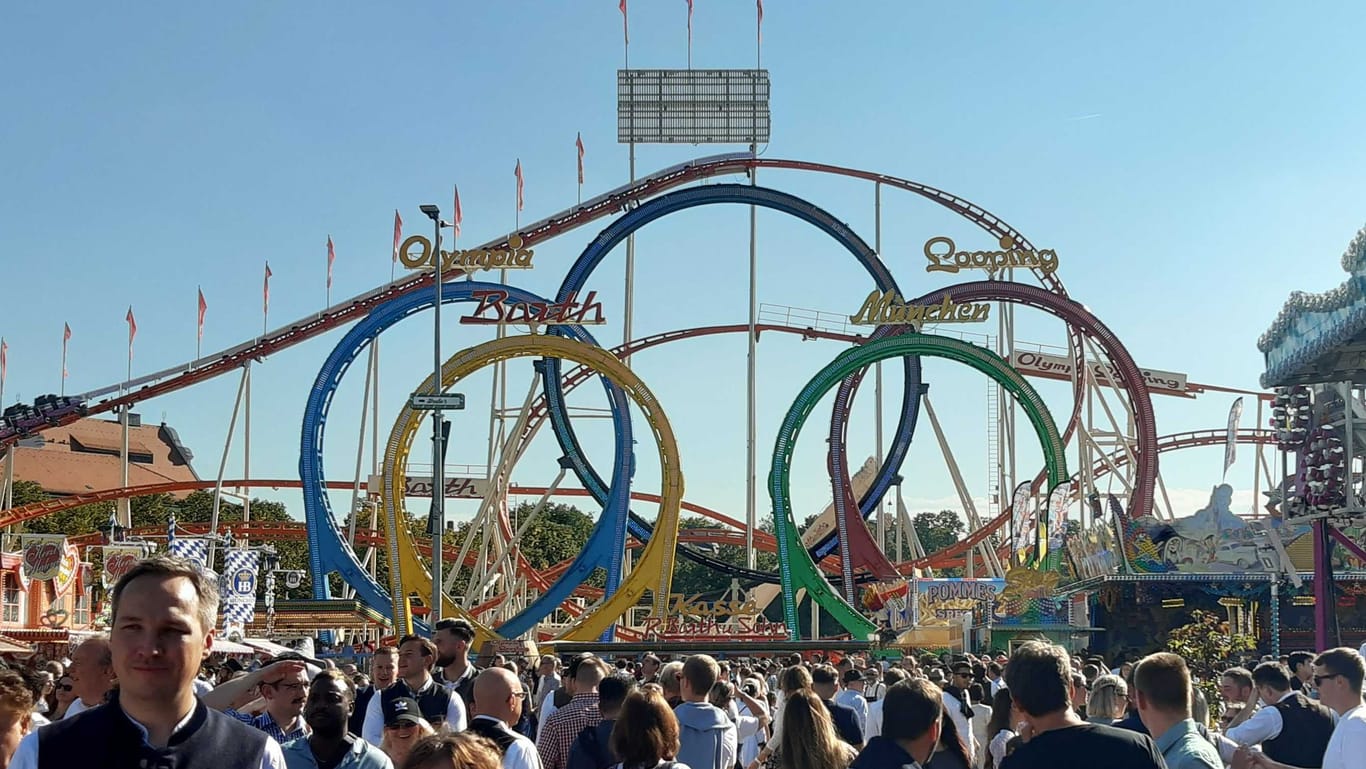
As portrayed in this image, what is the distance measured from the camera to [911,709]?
5.17 meters

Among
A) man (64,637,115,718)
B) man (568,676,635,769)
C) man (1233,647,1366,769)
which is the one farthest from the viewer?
man (568,676,635,769)

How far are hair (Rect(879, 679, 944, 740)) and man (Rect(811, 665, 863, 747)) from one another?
9.20 feet

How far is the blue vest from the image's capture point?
291cm

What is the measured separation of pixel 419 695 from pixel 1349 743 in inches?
138

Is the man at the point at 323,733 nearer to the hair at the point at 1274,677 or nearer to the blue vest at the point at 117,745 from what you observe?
the blue vest at the point at 117,745

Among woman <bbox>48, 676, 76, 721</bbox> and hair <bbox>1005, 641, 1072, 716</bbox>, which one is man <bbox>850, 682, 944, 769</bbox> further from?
woman <bbox>48, 676, 76, 721</bbox>

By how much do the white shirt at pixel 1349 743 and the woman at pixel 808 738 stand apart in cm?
164

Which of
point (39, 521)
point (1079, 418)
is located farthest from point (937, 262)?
point (39, 521)

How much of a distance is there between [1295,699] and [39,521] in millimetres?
58935

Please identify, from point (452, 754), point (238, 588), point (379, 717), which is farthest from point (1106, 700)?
point (238, 588)

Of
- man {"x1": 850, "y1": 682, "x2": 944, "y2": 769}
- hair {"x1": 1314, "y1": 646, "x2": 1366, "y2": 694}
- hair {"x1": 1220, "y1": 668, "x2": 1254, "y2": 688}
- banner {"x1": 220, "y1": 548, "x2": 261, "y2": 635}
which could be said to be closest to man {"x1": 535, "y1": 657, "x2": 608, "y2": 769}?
man {"x1": 850, "y1": 682, "x2": 944, "y2": 769}

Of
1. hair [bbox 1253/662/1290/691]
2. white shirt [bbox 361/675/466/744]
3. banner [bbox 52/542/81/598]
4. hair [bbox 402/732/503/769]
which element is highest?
banner [bbox 52/542/81/598]

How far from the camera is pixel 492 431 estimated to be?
3688 centimetres

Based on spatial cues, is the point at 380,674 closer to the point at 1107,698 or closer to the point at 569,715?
the point at 569,715
